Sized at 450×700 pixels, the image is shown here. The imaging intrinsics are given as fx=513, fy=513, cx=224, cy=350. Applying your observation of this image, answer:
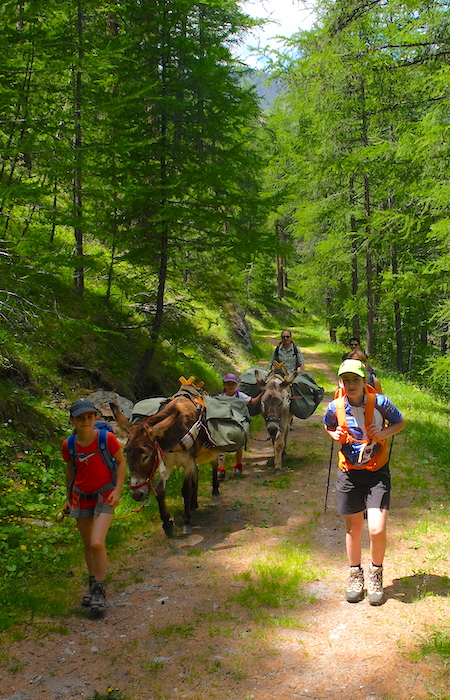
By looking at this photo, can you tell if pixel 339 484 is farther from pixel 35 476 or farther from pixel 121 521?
pixel 35 476

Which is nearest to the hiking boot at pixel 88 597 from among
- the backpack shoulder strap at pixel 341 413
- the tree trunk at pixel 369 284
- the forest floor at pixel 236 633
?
the forest floor at pixel 236 633

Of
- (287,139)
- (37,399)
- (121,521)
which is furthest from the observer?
(287,139)

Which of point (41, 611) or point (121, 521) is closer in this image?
point (41, 611)

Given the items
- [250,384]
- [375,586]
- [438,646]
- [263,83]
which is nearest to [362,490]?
[375,586]

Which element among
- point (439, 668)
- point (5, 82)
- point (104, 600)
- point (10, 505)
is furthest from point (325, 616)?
point (5, 82)

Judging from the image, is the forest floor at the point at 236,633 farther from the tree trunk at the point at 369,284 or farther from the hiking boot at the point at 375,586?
the tree trunk at the point at 369,284

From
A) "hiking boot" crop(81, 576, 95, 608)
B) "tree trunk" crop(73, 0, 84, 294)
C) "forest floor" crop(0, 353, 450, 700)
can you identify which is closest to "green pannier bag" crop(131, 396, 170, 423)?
"forest floor" crop(0, 353, 450, 700)

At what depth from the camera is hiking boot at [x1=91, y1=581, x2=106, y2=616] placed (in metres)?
5.48

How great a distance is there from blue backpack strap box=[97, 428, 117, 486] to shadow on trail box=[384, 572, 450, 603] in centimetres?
328

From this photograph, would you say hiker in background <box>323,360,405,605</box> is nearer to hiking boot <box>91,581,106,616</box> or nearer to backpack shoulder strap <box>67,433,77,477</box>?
hiking boot <box>91,581,106,616</box>

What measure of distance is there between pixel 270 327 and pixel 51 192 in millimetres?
37747

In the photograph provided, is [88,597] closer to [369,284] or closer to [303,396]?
[303,396]

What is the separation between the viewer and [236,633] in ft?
16.9

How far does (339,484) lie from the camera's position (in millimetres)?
5699
